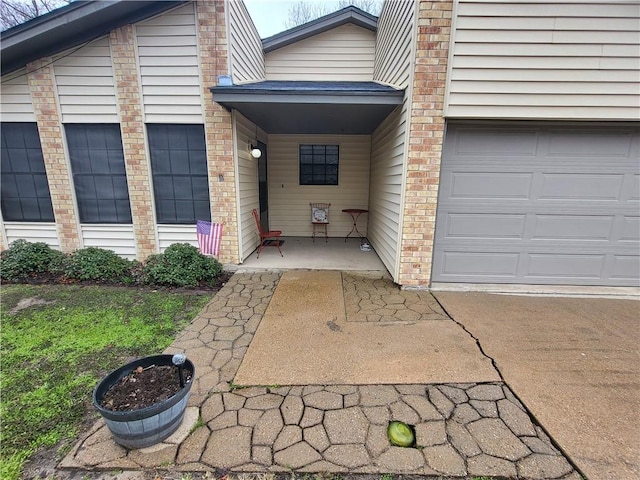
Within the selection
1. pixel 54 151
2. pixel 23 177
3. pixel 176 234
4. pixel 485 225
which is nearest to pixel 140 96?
pixel 54 151

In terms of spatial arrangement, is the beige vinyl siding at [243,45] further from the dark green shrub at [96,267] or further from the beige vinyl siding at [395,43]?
the dark green shrub at [96,267]

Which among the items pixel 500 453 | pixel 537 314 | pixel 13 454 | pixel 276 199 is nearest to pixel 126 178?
pixel 276 199

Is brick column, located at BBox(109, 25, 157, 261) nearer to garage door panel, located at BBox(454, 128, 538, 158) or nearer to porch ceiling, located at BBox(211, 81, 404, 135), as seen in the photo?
porch ceiling, located at BBox(211, 81, 404, 135)

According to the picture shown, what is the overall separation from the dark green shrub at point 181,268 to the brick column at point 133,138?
1.66ft

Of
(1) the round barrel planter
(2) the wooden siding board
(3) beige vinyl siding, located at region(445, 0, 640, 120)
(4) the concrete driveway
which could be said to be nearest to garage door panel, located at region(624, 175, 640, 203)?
(3) beige vinyl siding, located at region(445, 0, 640, 120)

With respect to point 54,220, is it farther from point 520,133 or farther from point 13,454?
point 520,133

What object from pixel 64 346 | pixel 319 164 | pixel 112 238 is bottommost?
pixel 64 346

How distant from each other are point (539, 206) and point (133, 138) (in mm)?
6018

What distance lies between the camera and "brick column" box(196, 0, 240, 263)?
4.16 m

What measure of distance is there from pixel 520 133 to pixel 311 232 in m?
4.83

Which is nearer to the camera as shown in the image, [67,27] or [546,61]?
[546,61]

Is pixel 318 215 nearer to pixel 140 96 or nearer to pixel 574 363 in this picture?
pixel 140 96

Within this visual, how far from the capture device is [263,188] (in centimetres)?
686

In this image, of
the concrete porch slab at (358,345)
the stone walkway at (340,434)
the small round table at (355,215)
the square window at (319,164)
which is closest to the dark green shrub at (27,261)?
the concrete porch slab at (358,345)
